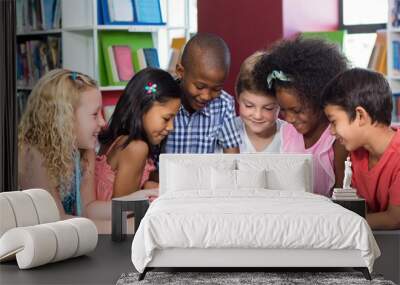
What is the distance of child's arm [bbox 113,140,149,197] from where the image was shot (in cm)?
674

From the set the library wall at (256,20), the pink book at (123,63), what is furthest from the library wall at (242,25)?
the pink book at (123,63)

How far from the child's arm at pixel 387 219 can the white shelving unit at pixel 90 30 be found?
6.48 ft

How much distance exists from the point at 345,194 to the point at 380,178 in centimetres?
41

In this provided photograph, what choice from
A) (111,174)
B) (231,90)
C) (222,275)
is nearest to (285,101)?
(231,90)

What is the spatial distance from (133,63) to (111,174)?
2.84ft

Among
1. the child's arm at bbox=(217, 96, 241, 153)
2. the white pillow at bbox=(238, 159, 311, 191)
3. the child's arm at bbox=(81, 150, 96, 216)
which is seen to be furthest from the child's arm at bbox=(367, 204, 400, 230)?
the child's arm at bbox=(81, 150, 96, 216)

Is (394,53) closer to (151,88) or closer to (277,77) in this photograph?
(277,77)

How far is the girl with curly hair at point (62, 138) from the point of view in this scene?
6723 millimetres

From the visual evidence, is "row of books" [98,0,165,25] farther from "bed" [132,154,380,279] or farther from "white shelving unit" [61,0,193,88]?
"bed" [132,154,380,279]

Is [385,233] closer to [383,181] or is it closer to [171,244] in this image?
[383,181]

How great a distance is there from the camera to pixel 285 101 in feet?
21.6

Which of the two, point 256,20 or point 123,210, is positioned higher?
point 256,20

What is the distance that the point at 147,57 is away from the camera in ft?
22.5

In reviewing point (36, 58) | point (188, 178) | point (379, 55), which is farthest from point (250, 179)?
point (36, 58)
